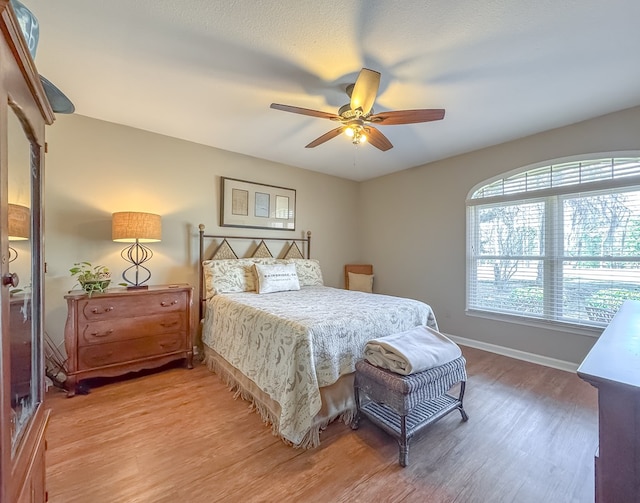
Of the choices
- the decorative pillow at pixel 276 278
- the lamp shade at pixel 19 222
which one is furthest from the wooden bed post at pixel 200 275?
the lamp shade at pixel 19 222

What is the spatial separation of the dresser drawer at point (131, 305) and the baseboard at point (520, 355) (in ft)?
11.7

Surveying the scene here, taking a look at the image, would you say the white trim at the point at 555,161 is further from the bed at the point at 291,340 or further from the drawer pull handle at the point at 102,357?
the drawer pull handle at the point at 102,357

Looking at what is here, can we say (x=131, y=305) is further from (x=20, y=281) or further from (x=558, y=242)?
(x=558, y=242)

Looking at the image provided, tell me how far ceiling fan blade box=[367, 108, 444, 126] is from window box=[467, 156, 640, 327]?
2.02 metres

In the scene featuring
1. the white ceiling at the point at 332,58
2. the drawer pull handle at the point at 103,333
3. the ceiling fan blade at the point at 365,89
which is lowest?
the drawer pull handle at the point at 103,333

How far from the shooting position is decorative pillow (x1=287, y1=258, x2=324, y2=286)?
13.2ft

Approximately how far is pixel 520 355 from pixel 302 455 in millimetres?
2928

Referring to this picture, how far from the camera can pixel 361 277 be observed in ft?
16.1

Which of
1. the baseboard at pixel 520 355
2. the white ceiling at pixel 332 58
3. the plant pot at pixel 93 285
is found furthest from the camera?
the baseboard at pixel 520 355

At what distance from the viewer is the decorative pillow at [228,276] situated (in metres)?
3.28

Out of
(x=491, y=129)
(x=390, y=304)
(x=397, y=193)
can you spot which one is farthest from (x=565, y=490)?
(x=397, y=193)

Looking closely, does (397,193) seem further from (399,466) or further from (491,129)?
(399,466)

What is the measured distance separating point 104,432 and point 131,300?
111 centimetres

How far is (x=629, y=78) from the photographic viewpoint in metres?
2.23
